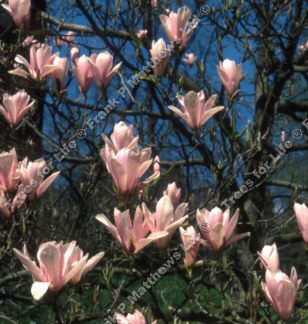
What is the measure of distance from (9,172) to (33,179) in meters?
0.07

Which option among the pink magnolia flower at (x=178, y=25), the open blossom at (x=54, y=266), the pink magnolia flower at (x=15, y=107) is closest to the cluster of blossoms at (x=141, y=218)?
the open blossom at (x=54, y=266)

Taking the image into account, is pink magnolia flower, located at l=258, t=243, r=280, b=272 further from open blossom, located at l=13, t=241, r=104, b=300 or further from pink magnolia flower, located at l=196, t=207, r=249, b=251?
open blossom, located at l=13, t=241, r=104, b=300

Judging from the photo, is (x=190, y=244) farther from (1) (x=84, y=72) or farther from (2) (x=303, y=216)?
(1) (x=84, y=72)

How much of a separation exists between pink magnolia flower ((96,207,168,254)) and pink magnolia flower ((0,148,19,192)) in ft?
1.32

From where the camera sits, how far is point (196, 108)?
1.90 meters

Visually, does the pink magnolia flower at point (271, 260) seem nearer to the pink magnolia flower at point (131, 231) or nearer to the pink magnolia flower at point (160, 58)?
the pink magnolia flower at point (131, 231)

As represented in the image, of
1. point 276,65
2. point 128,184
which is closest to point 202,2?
point 276,65

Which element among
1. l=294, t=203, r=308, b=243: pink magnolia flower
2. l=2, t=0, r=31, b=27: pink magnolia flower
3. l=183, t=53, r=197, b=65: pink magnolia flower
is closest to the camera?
l=294, t=203, r=308, b=243: pink magnolia flower

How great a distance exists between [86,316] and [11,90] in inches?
70.4

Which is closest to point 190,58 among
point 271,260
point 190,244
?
point 190,244

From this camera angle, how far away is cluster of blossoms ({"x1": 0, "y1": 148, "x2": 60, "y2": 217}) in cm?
165

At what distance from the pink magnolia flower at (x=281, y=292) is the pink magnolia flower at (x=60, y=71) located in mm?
1173

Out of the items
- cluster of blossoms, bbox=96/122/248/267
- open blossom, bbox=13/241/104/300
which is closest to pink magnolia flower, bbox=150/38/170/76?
cluster of blossoms, bbox=96/122/248/267

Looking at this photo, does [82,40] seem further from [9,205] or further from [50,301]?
[50,301]
